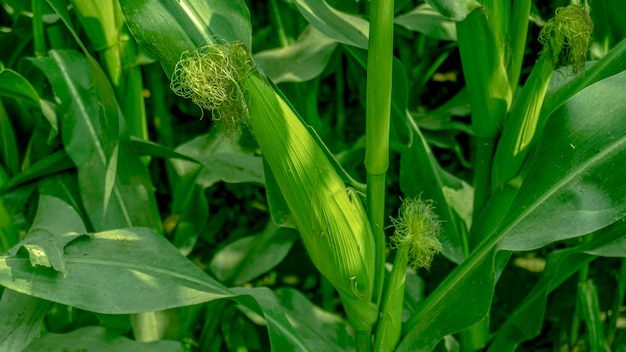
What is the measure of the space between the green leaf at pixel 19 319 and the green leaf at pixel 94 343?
0.09m

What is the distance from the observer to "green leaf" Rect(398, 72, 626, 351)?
0.81 m

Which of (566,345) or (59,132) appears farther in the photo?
(566,345)

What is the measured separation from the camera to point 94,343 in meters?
0.96

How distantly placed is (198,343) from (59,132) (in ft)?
1.44

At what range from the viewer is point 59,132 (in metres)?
1.11

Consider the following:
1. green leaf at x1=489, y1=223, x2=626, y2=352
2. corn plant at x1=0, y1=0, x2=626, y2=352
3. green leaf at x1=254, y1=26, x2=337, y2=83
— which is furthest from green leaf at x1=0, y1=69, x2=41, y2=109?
green leaf at x1=489, y1=223, x2=626, y2=352

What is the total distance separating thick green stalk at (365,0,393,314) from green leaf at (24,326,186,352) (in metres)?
0.37

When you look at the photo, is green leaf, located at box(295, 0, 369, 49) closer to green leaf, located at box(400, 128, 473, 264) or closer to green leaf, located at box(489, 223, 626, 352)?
green leaf, located at box(400, 128, 473, 264)

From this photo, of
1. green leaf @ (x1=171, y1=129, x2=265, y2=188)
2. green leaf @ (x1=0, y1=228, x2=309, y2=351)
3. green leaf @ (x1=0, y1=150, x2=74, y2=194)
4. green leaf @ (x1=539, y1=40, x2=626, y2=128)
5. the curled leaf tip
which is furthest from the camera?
green leaf @ (x1=171, y1=129, x2=265, y2=188)

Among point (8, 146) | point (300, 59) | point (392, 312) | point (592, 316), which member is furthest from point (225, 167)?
point (592, 316)

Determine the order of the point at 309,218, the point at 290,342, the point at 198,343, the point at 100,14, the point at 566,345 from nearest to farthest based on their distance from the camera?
1. the point at 309,218
2. the point at 290,342
3. the point at 100,14
4. the point at 198,343
5. the point at 566,345

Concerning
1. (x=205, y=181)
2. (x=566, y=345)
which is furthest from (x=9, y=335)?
(x=566, y=345)

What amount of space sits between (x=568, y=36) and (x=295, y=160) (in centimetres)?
35

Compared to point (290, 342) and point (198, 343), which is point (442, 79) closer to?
point (198, 343)
